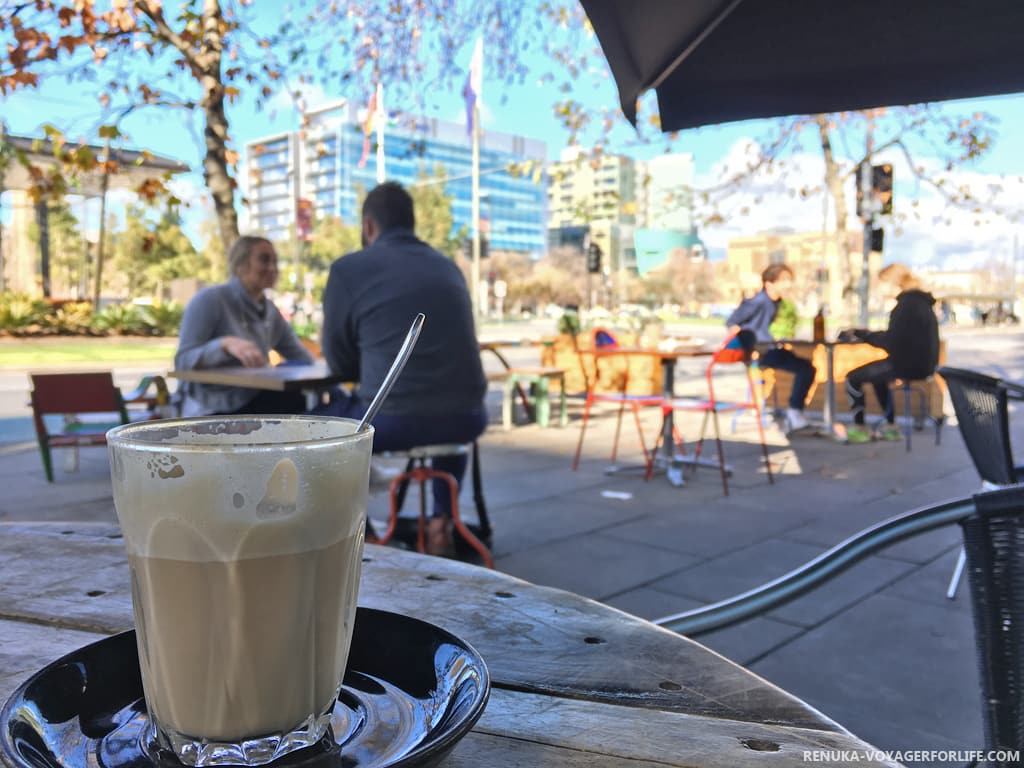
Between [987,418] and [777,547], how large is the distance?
206 centimetres

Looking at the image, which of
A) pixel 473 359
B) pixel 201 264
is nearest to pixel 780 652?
pixel 473 359

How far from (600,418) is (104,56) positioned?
607 cm

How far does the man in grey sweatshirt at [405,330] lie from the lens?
342cm

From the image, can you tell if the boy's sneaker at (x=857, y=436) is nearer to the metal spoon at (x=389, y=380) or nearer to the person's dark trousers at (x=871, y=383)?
the person's dark trousers at (x=871, y=383)

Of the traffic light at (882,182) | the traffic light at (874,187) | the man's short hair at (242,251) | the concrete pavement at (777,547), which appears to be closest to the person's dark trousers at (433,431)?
the concrete pavement at (777,547)

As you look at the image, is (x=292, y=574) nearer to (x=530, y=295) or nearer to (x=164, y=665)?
(x=164, y=665)

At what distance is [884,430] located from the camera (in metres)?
8.41

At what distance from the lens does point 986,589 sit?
1.27 metres

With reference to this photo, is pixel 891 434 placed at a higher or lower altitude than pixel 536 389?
lower

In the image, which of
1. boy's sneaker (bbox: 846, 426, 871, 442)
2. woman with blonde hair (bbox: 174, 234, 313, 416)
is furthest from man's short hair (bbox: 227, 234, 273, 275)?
boy's sneaker (bbox: 846, 426, 871, 442)

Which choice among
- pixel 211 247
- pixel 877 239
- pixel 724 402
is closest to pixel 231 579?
pixel 724 402

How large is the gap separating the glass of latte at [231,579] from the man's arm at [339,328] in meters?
2.96

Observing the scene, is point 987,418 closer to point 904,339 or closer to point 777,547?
point 777,547

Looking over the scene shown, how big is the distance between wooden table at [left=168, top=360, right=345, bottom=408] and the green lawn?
12.4 metres
